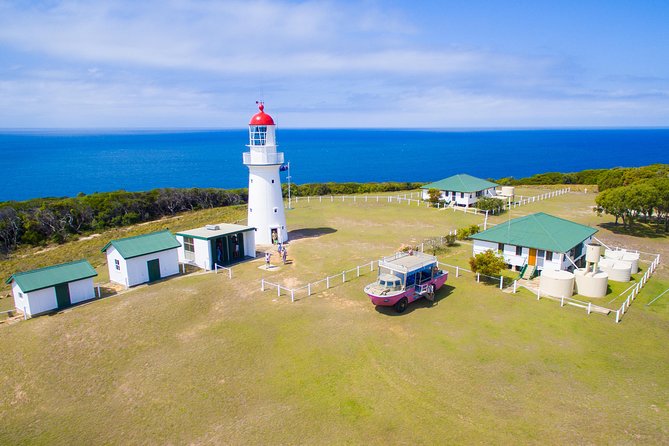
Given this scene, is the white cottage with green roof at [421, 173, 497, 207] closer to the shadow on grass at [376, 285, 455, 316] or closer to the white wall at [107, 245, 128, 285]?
the shadow on grass at [376, 285, 455, 316]

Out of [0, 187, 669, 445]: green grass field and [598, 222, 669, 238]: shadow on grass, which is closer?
[0, 187, 669, 445]: green grass field

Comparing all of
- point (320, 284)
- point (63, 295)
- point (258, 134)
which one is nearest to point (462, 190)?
point (258, 134)

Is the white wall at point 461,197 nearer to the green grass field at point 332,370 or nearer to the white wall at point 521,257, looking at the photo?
the white wall at point 521,257

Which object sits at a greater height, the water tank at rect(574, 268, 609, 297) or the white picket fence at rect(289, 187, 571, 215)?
the white picket fence at rect(289, 187, 571, 215)

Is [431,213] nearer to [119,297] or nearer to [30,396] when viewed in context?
[119,297]

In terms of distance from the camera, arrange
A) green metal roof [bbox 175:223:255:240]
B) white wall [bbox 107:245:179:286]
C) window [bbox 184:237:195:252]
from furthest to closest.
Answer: window [bbox 184:237:195:252], green metal roof [bbox 175:223:255:240], white wall [bbox 107:245:179:286]

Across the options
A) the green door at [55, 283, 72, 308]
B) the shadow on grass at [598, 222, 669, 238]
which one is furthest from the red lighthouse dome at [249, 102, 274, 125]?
the shadow on grass at [598, 222, 669, 238]

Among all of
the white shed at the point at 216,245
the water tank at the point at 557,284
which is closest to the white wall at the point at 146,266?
the white shed at the point at 216,245

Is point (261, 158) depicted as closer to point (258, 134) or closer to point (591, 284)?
point (258, 134)
